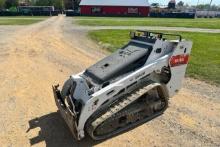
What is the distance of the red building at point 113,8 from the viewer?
76.0 metres

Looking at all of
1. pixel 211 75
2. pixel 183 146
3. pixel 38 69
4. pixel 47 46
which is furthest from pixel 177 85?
pixel 47 46

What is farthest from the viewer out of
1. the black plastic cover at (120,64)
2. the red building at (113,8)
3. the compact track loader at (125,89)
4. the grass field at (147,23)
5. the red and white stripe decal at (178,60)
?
the red building at (113,8)

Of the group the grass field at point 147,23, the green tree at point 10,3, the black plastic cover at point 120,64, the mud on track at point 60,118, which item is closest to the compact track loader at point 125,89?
the black plastic cover at point 120,64

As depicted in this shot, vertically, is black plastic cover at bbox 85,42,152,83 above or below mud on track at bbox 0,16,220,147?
above

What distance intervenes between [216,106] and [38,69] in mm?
6539

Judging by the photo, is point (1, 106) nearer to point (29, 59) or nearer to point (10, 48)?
point (29, 59)

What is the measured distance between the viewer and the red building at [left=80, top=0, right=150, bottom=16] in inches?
2992

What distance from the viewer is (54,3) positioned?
108 m

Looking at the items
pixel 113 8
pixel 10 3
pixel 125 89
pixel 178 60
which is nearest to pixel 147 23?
pixel 178 60

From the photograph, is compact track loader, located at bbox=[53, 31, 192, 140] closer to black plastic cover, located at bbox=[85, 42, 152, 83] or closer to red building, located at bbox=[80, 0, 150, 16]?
black plastic cover, located at bbox=[85, 42, 152, 83]

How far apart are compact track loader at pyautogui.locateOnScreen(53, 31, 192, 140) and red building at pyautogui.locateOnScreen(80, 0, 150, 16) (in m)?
71.7

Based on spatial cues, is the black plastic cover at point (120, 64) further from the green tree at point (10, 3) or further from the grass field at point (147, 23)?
the green tree at point (10, 3)

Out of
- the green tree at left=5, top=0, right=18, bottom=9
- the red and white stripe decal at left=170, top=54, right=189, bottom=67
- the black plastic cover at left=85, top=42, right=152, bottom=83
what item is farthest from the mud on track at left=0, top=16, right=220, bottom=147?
the green tree at left=5, top=0, right=18, bottom=9

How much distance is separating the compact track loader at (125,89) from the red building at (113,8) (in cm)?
7171
